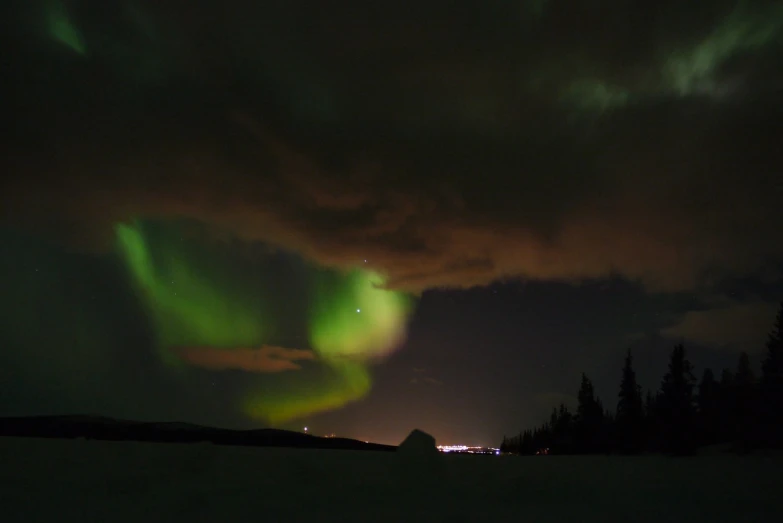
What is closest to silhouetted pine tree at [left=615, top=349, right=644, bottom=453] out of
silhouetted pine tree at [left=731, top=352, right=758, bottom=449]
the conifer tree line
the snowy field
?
the conifer tree line

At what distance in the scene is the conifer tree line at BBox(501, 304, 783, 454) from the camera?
33.0 meters

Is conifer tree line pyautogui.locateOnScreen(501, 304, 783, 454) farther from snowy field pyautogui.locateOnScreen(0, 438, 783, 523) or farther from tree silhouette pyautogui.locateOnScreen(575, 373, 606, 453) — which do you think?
snowy field pyautogui.locateOnScreen(0, 438, 783, 523)

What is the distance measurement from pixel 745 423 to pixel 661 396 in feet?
29.8

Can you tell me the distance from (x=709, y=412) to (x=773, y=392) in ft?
39.4

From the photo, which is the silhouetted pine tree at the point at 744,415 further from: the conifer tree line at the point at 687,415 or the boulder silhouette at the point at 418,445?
the boulder silhouette at the point at 418,445

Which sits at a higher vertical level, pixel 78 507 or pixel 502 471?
pixel 502 471

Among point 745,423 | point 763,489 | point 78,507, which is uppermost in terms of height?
point 745,423

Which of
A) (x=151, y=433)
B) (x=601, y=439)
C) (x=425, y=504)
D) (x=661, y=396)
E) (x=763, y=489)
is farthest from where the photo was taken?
(x=601, y=439)

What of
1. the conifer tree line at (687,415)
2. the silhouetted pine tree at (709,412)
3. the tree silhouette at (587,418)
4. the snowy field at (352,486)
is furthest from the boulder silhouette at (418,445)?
the tree silhouette at (587,418)

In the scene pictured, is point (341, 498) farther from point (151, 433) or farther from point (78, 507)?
point (151, 433)

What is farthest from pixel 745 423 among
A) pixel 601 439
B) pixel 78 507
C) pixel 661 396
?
pixel 78 507

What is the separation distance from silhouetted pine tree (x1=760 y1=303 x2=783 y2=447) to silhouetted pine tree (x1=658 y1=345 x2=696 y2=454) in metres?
5.65

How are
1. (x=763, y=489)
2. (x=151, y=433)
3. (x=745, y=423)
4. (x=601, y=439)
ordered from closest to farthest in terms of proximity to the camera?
(x=763, y=489) → (x=151, y=433) → (x=745, y=423) → (x=601, y=439)

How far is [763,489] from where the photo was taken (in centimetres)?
1194
